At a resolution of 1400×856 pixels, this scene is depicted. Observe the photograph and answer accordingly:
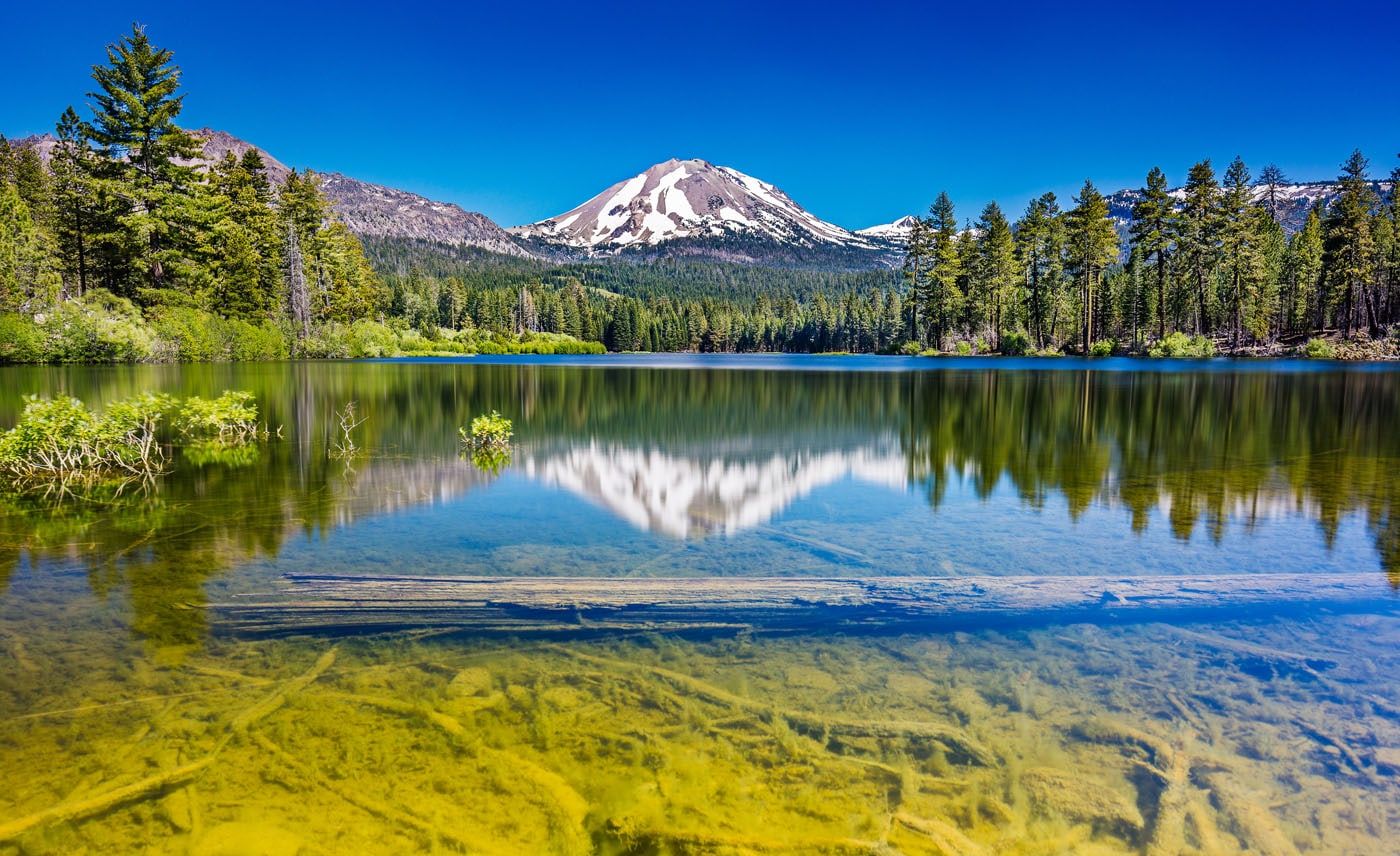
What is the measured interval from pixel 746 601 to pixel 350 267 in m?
90.1

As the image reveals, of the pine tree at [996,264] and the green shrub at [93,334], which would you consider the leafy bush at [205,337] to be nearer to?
the green shrub at [93,334]

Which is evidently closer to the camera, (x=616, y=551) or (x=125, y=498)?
(x=616, y=551)

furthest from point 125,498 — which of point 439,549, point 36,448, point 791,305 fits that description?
point 791,305

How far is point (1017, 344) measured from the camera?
75.6m

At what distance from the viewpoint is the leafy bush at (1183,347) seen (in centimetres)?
6303

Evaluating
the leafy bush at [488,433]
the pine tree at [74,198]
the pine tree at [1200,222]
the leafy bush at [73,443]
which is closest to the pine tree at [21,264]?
the pine tree at [74,198]

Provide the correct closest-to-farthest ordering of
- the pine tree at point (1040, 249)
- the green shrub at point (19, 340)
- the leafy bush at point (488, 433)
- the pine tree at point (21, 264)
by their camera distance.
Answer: the leafy bush at point (488, 433) < the green shrub at point (19, 340) < the pine tree at point (21, 264) < the pine tree at point (1040, 249)

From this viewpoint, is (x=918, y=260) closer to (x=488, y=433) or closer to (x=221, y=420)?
(x=488, y=433)

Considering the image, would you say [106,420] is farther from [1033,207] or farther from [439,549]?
[1033,207]

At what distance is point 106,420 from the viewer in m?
13.5

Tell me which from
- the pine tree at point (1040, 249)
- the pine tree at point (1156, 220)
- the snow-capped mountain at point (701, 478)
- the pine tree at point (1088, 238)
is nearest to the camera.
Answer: the snow-capped mountain at point (701, 478)

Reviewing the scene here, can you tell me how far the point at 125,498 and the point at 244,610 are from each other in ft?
22.1

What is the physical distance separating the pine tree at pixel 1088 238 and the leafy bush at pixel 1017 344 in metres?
6.16

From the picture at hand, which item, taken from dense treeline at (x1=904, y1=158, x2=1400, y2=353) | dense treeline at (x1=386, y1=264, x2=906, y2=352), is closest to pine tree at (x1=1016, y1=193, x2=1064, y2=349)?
dense treeline at (x1=904, y1=158, x2=1400, y2=353)
